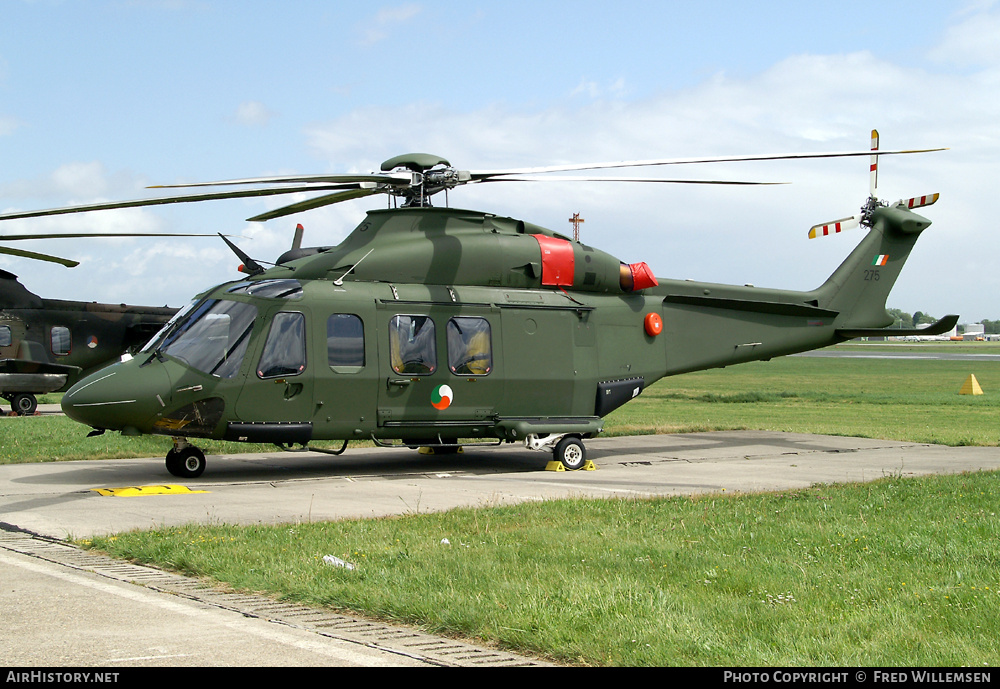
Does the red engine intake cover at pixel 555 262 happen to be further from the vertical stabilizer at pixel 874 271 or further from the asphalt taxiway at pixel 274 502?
the vertical stabilizer at pixel 874 271

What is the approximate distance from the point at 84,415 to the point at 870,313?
1459 cm

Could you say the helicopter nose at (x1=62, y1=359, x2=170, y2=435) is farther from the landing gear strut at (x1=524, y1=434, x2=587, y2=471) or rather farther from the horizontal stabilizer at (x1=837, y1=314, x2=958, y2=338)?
the horizontal stabilizer at (x1=837, y1=314, x2=958, y2=338)

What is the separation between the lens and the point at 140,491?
11742mm

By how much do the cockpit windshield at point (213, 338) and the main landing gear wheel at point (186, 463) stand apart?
55.1 inches

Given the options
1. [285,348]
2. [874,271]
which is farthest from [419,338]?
[874,271]

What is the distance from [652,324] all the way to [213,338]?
24.2 ft

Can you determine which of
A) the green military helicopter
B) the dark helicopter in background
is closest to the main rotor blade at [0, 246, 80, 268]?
the dark helicopter in background

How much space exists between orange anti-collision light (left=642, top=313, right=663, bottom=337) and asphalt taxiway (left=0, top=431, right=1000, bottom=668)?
2180 mm

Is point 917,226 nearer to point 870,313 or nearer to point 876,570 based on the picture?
point 870,313

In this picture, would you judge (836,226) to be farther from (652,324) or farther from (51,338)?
(51,338)

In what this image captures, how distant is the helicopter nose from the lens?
1250 cm

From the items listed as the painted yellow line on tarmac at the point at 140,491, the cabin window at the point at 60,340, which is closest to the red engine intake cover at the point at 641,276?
the painted yellow line on tarmac at the point at 140,491

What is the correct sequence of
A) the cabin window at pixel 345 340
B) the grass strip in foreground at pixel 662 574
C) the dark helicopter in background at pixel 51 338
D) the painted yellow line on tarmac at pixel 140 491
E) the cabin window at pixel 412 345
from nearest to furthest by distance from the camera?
the grass strip in foreground at pixel 662 574
the painted yellow line on tarmac at pixel 140 491
the cabin window at pixel 345 340
the cabin window at pixel 412 345
the dark helicopter in background at pixel 51 338

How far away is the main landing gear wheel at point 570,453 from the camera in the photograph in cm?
1517
